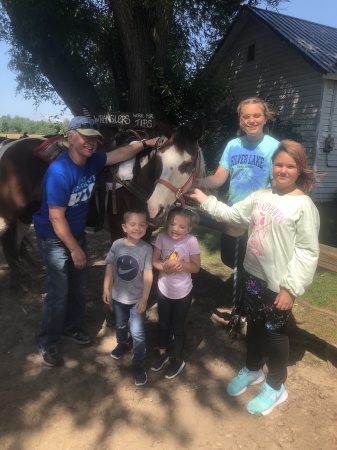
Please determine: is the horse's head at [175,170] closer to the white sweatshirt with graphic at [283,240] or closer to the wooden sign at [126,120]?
the white sweatshirt with graphic at [283,240]

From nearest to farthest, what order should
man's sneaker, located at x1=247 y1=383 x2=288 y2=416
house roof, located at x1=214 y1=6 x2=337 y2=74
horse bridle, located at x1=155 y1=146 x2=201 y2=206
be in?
man's sneaker, located at x1=247 y1=383 x2=288 y2=416 < horse bridle, located at x1=155 y1=146 x2=201 y2=206 < house roof, located at x1=214 y1=6 x2=337 y2=74

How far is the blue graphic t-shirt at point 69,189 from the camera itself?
2.61 m

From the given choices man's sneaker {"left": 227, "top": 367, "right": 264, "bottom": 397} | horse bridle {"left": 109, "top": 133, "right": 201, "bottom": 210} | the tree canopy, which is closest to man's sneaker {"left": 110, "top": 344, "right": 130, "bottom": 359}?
man's sneaker {"left": 227, "top": 367, "right": 264, "bottom": 397}

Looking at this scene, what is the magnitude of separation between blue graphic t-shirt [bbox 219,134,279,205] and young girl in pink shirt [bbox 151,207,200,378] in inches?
21.4

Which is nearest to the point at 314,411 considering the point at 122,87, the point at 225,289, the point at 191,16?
the point at 225,289

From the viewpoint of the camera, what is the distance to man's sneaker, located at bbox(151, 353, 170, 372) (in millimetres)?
2980

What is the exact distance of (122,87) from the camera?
353 inches

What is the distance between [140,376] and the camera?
282 cm

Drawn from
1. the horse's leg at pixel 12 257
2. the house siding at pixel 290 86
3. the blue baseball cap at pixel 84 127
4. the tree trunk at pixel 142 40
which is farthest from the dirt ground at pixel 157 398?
the house siding at pixel 290 86

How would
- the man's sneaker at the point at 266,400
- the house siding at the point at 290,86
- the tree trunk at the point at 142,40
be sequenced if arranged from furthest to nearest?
1. the house siding at the point at 290,86
2. the tree trunk at the point at 142,40
3. the man's sneaker at the point at 266,400

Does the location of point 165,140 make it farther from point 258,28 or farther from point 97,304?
point 258,28

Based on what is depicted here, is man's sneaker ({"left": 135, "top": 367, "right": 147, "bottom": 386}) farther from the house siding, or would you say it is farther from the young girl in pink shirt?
the house siding

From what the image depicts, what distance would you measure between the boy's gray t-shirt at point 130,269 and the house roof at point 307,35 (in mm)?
9930

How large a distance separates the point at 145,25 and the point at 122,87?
2550mm
